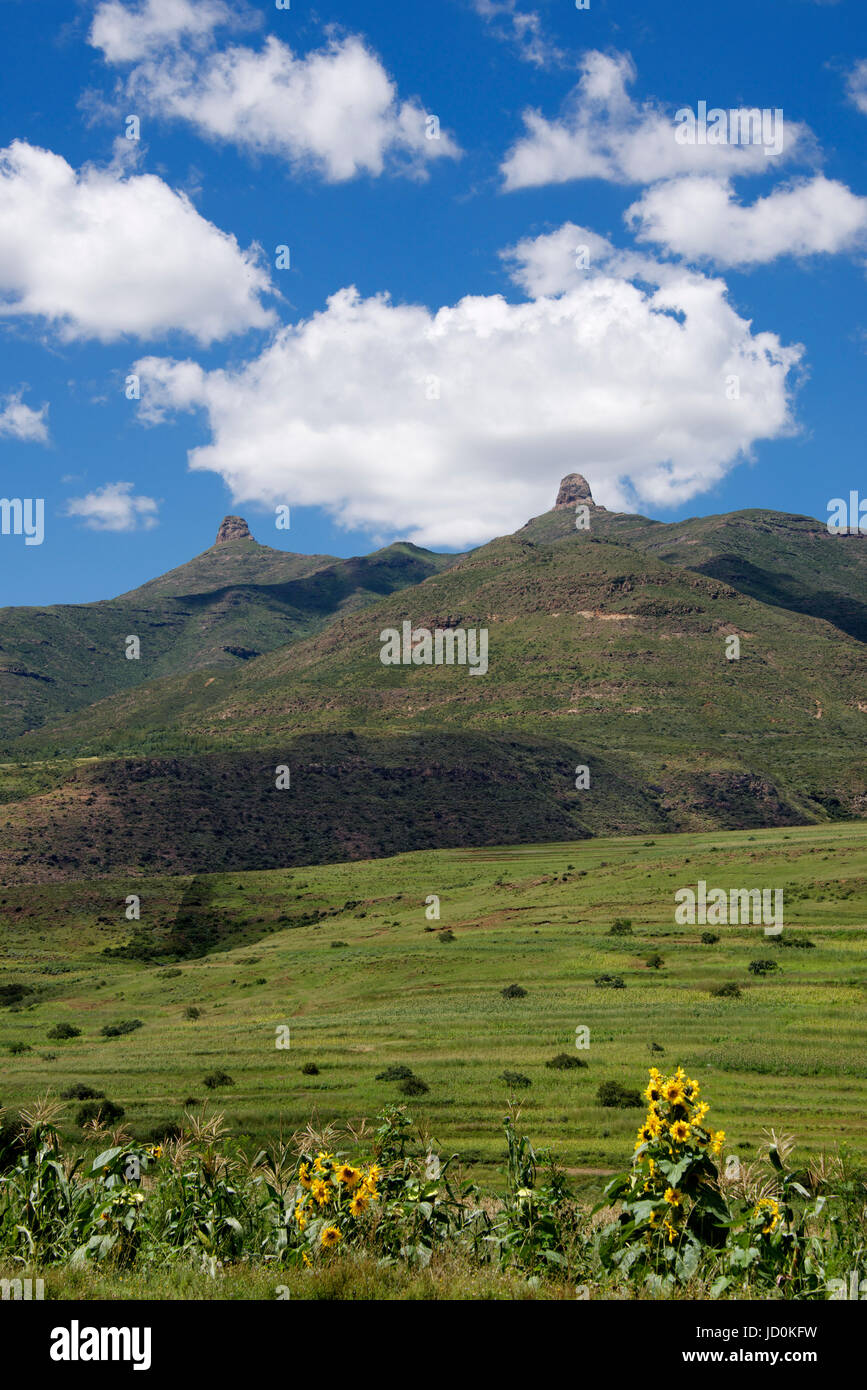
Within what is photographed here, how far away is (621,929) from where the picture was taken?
56094mm

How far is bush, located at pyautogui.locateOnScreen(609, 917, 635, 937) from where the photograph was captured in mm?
55281

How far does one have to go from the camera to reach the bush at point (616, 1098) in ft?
88.5

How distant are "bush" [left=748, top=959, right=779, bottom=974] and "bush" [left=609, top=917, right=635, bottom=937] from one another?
36.2 ft

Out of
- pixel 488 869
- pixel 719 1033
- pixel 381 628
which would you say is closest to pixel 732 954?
pixel 719 1033

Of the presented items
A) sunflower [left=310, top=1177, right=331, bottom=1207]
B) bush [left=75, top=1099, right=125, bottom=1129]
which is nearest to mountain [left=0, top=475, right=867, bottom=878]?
bush [left=75, top=1099, right=125, bottom=1129]

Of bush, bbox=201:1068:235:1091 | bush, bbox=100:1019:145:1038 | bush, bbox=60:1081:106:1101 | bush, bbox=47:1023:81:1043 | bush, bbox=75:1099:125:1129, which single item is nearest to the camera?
bush, bbox=75:1099:125:1129

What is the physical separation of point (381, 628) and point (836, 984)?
486ft

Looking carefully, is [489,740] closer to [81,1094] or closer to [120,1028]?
[120,1028]

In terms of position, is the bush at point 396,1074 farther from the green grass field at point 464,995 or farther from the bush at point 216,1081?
the bush at point 216,1081

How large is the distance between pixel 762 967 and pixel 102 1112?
101 ft

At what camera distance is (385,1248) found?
8.95 m

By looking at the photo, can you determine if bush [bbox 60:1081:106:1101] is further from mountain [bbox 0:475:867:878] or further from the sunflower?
mountain [bbox 0:475:867:878]

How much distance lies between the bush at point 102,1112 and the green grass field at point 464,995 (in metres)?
0.41

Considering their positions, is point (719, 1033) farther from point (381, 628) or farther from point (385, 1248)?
point (381, 628)
